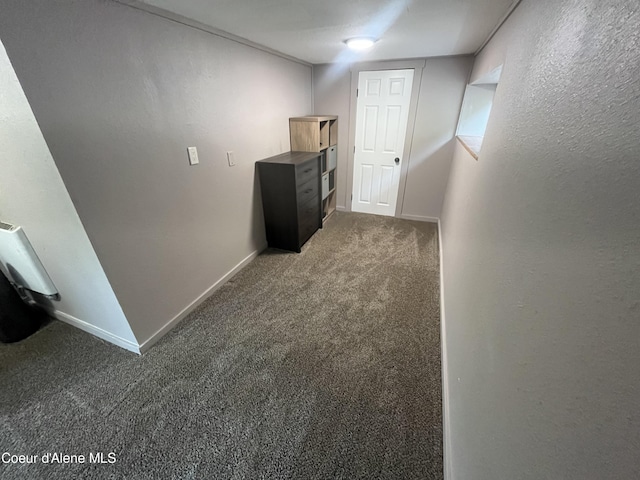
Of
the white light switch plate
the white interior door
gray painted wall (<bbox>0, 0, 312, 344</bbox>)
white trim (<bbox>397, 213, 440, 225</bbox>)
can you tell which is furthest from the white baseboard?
the white light switch plate

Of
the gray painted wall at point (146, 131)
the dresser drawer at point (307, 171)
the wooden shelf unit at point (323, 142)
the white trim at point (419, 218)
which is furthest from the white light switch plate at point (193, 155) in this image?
the white trim at point (419, 218)

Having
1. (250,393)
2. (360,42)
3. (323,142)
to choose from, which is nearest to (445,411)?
(250,393)

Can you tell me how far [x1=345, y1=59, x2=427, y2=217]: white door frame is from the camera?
2.96 m

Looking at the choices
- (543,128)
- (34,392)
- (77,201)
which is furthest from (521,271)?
(34,392)

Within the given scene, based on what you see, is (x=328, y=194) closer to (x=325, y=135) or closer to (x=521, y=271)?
(x=325, y=135)

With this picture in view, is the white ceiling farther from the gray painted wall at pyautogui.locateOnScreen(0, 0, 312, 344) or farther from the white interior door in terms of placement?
the white interior door

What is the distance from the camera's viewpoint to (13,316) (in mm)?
1711

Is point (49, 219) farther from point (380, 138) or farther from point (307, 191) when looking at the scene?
point (380, 138)

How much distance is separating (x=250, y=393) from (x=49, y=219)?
57.1 inches

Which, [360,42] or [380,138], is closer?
[360,42]

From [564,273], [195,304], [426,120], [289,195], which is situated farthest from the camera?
[426,120]

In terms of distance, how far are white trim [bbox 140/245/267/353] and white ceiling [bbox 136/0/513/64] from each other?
1.90 meters

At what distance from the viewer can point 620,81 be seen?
47 centimetres

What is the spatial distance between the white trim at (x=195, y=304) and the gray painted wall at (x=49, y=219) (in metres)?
0.08
